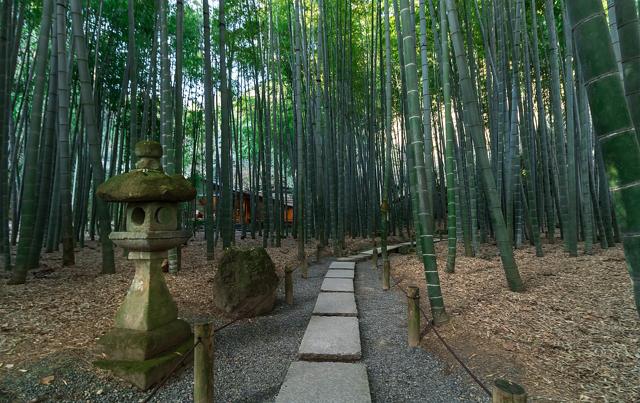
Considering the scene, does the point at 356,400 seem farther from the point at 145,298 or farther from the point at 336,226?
the point at 336,226

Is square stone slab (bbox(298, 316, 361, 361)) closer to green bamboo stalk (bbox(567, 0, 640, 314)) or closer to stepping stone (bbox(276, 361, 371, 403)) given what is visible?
stepping stone (bbox(276, 361, 371, 403))

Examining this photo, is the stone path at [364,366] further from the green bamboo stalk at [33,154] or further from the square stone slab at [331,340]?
the green bamboo stalk at [33,154]

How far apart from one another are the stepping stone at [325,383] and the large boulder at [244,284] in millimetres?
1076

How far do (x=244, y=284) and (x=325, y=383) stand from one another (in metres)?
1.44

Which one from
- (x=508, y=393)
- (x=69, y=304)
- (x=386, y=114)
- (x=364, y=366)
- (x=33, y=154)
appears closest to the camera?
(x=508, y=393)

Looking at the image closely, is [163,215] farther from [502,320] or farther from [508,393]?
[502,320]

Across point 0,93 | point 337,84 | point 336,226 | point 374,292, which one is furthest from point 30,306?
point 337,84

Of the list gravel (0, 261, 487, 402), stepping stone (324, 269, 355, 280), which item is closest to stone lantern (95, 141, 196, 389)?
gravel (0, 261, 487, 402)

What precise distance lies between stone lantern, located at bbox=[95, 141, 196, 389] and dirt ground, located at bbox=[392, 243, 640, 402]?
180cm

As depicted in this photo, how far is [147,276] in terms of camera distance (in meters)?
2.06

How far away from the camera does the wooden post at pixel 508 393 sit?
103 cm

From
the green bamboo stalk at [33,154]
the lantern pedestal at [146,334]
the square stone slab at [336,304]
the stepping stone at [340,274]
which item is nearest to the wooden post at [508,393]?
the lantern pedestal at [146,334]

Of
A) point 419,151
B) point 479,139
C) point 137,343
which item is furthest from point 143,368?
point 479,139

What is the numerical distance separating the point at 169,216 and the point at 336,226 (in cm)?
464
